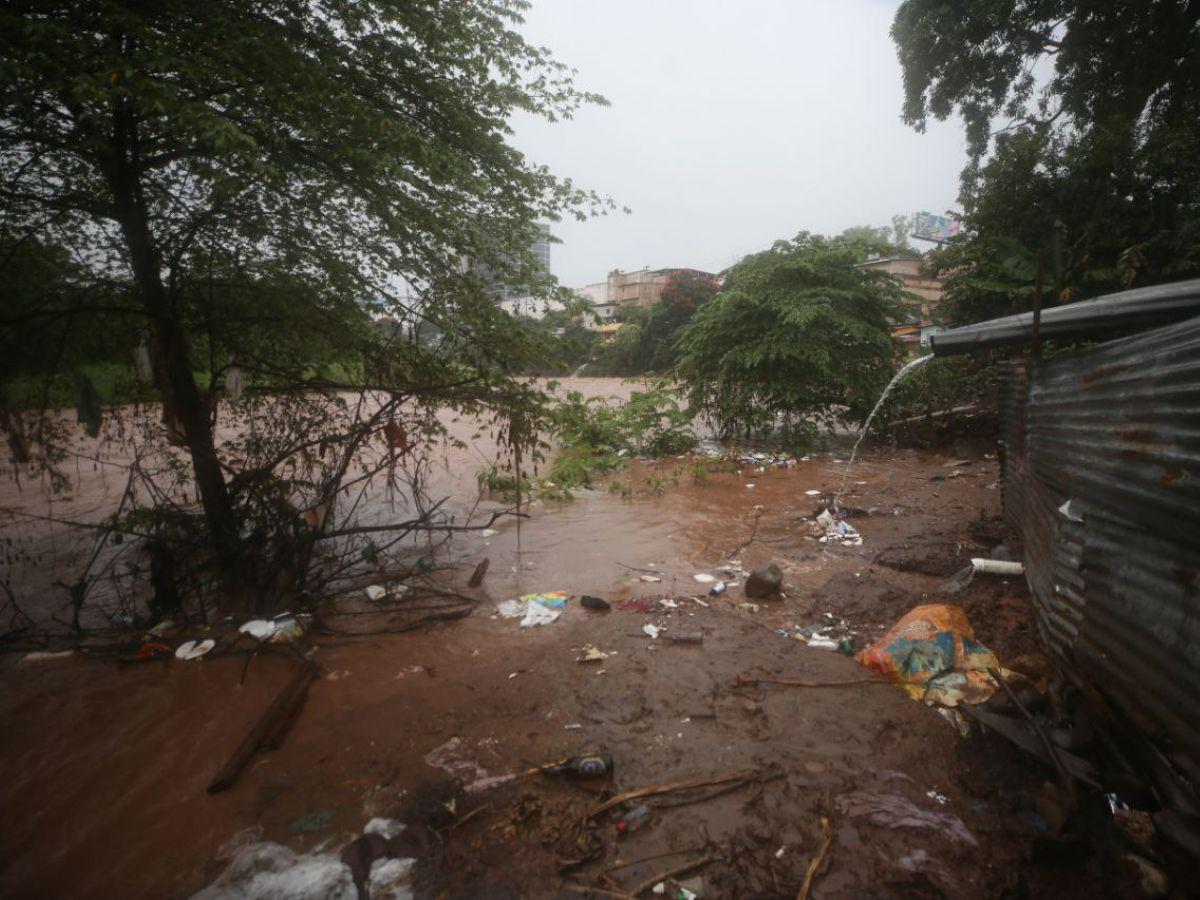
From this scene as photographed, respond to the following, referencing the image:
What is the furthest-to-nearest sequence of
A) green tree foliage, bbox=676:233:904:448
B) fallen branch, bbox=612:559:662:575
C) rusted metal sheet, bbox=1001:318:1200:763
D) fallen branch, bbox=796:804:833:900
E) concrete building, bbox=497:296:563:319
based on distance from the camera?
green tree foliage, bbox=676:233:904:448
fallen branch, bbox=612:559:662:575
concrete building, bbox=497:296:563:319
fallen branch, bbox=796:804:833:900
rusted metal sheet, bbox=1001:318:1200:763

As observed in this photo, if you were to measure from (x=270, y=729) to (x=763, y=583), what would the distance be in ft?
11.4

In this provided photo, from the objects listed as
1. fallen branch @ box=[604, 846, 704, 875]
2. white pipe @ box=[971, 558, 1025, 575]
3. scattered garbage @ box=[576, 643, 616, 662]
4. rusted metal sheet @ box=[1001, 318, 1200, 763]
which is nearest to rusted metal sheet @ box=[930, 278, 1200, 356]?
rusted metal sheet @ box=[1001, 318, 1200, 763]

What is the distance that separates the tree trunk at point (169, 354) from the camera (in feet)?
12.5

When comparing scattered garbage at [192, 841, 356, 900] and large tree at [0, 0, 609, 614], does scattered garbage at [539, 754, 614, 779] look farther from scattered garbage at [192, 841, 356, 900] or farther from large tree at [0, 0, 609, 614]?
large tree at [0, 0, 609, 614]

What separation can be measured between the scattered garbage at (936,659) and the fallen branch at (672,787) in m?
1.18

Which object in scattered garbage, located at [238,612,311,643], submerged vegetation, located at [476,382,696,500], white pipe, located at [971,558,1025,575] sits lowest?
scattered garbage, located at [238,612,311,643]

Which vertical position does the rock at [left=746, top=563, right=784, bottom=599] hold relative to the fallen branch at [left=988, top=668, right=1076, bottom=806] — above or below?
below

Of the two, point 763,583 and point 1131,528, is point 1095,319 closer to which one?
point 1131,528

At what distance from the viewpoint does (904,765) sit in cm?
248

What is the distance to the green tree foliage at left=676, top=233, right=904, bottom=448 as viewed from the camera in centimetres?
936

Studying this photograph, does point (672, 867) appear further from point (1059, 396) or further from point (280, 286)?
point (280, 286)

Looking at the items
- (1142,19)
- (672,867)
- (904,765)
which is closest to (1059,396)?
→ (904,765)

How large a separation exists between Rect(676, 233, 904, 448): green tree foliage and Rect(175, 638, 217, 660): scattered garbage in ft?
27.9

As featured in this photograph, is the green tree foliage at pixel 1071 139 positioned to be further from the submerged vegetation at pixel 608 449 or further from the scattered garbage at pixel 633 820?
the scattered garbage at pixel 633 820
